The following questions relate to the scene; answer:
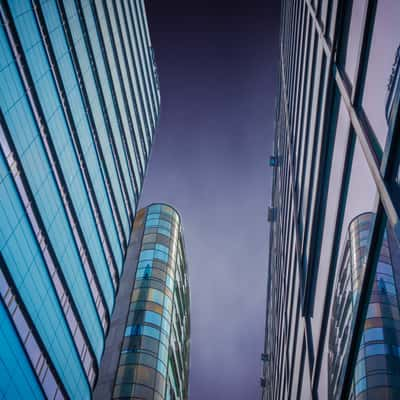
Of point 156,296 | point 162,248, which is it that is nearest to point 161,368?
point 156,296

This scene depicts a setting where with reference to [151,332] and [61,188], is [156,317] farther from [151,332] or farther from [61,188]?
[61,188]

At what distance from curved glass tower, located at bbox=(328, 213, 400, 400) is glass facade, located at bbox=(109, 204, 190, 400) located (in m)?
34.3

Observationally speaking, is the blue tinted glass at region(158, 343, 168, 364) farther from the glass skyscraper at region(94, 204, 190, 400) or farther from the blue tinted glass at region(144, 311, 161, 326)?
the blue tinted glass at region(144, 311, 161, 326)

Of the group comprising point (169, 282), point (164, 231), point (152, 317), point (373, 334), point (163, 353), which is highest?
point (164, 231)

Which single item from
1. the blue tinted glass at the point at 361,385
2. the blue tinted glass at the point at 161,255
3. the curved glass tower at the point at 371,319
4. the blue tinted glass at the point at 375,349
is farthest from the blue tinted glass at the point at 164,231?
the blue tinted glass at the point at 375,349

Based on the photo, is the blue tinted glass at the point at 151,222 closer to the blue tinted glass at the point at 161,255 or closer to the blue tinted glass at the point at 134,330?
the blue tinted glass at the point at 161,255

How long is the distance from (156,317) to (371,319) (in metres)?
41.5

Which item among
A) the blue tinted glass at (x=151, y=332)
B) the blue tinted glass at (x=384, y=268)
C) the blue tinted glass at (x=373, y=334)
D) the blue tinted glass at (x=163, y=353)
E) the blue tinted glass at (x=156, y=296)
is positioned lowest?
the blue tinted glass at (x=373, y=334)

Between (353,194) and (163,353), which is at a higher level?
(163,353)

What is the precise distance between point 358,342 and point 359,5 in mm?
6883

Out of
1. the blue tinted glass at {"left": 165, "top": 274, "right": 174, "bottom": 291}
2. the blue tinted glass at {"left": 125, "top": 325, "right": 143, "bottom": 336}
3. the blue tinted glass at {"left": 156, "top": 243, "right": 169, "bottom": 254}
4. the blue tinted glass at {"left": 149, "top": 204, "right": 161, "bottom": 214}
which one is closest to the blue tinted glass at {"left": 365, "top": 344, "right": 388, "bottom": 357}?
the blue tinted glass at {"left": 125, "top": 325, "right": 143, "bottom": 336}

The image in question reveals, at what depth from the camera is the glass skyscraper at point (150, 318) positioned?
4062 cm

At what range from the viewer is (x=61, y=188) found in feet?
120

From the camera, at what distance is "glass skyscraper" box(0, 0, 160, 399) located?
89.0 ft
